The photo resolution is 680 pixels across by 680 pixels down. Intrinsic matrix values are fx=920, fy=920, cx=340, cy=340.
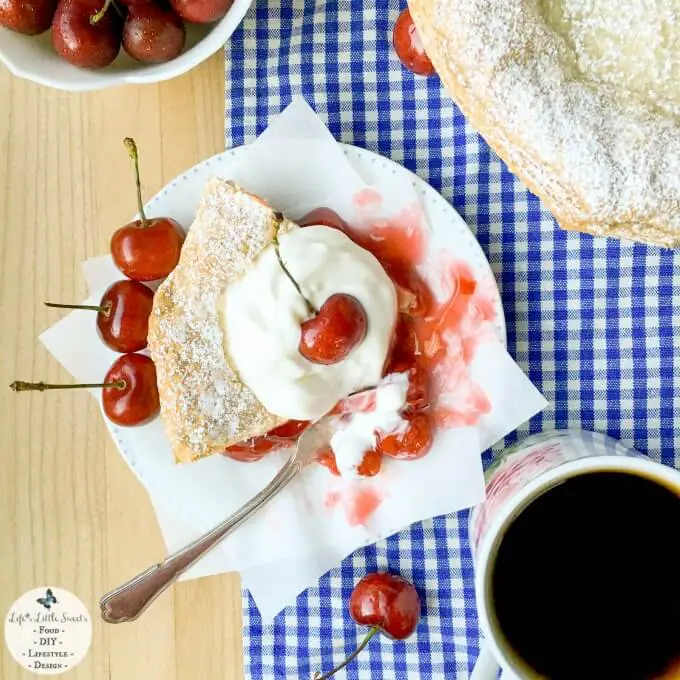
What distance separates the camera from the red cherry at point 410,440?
929 mm

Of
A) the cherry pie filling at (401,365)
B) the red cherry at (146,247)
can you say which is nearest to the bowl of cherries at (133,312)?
the red cherry at (146,247)

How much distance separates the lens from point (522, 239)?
97cm

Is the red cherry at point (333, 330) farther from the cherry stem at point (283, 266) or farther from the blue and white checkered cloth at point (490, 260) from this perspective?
the blue and white checkered cloth at point (490, 260)

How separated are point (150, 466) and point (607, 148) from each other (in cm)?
58

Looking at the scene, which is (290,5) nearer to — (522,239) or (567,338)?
(522,239)

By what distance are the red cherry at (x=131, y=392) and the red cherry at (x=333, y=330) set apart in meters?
0.19

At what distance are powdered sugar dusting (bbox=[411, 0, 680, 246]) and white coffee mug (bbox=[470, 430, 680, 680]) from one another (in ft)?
0.67

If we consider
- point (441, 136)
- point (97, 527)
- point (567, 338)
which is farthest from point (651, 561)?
point (97, 527)

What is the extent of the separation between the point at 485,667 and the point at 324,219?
0.46m

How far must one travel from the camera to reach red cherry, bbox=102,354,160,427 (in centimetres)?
96

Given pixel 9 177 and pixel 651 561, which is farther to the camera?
pixel 9 177

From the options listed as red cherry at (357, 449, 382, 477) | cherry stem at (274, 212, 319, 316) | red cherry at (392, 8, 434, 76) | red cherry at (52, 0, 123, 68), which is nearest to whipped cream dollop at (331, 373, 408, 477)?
red cherry at (357, 449, 382, 477)

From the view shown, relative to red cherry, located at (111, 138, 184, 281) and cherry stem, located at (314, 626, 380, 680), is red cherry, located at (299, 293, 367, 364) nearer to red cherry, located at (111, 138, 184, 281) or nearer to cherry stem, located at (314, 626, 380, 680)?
red cherry, located at (111, 138, 184, 281)

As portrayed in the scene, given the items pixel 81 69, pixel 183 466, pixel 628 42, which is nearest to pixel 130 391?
pixel 183 466
